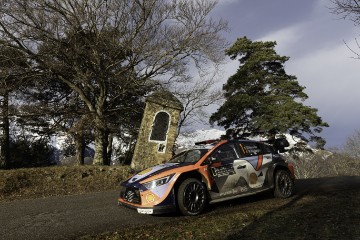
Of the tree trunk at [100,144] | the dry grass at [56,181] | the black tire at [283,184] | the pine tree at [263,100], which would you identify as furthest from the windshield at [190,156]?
the pine tree at [263,100]

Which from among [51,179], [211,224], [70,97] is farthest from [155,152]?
[211,224]

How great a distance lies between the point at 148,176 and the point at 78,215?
1942 millimetres

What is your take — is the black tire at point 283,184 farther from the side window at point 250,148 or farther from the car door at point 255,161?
the side window at point 250,148

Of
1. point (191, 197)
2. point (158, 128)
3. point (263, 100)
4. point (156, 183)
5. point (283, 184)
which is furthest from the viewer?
point (263, 100)

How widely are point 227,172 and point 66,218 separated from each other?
383 cm

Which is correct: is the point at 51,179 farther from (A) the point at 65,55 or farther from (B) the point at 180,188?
(B) the point at 180,188

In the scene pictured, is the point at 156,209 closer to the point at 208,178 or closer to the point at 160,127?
the point at 208,178

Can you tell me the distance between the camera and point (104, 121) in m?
17.5

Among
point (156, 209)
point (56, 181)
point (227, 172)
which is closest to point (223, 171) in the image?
point (227, 172)

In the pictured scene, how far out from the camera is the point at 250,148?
30.1ft

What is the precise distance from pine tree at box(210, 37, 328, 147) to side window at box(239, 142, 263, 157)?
15163mm

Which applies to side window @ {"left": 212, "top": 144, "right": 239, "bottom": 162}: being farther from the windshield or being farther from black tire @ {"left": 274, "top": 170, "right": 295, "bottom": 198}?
black tire @ {"left": 274, "top": 170, "right": 295, "bottom": 198}

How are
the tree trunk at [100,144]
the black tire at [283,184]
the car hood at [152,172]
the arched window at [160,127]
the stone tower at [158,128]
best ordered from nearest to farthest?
the car hood at [152,172] → the black tire at [283,184] → the stone tower at [158,128] → the tree trunk at [100,144] → the arched window at [160,127]

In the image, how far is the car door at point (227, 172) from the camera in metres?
8.06
